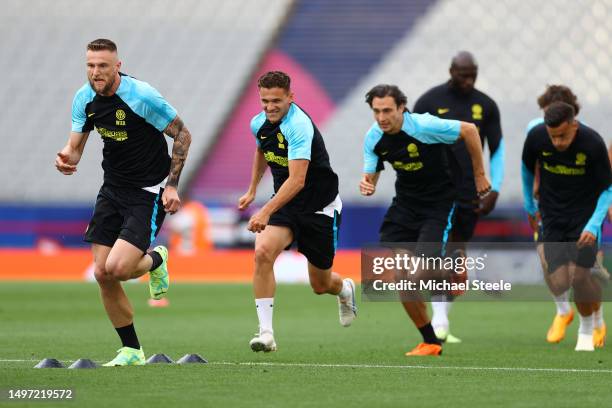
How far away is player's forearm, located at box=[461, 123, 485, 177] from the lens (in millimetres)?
10469

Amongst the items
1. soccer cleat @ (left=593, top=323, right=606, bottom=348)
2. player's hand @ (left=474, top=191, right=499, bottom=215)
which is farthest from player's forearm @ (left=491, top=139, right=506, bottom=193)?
soccer cleat @ (left=593, top=323, right=606, bottom=348)

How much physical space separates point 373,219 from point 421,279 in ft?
64.7

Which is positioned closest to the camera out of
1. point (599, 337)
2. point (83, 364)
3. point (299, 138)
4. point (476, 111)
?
point (83, 364)

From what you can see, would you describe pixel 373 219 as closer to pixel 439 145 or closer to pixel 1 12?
pixel 1 12

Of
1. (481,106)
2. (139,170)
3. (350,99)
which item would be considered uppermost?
(350,99)

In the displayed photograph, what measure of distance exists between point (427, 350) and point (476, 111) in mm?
3340

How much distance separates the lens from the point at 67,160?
8969mm

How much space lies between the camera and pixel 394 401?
22.6ft

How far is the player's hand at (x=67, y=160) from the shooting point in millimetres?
8898

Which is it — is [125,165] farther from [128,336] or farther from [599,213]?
[599,213]

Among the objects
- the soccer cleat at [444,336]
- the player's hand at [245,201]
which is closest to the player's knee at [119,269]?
the player's hand at [245,201]

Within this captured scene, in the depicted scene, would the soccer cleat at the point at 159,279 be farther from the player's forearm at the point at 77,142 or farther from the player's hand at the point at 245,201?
the player's forearm at the point at 77,142

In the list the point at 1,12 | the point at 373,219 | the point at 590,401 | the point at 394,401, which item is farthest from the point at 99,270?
the point at 1,12

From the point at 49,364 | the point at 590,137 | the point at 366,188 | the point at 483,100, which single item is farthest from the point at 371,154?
the point at 49,364
